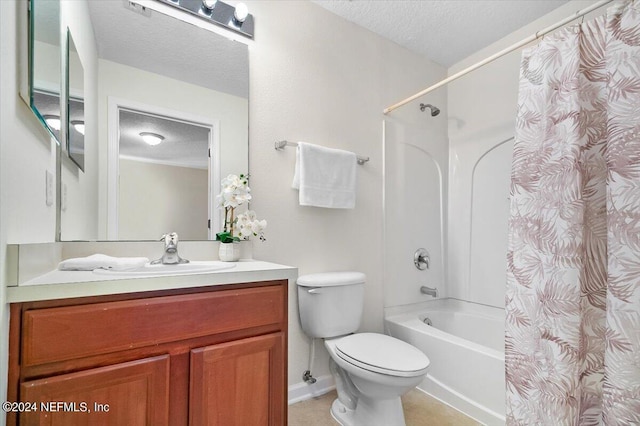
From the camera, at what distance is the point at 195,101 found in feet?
5.24

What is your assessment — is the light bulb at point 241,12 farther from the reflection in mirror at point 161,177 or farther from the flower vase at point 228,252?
the flower vase at point 228,252

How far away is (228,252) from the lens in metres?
1.53

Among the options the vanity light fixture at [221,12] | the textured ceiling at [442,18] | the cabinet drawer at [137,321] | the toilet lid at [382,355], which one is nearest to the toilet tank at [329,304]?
the toilet lid at [382,355]

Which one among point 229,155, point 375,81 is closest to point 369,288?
point 229,155

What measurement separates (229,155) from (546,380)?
1728 mm

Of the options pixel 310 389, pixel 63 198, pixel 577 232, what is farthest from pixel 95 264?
pixel 577 232

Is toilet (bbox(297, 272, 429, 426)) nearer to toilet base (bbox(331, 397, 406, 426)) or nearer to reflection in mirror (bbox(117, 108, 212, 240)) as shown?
toilet base (bbox(331, 397, 406, 426))

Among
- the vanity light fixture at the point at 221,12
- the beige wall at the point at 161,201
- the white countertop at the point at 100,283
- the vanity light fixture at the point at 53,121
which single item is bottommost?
the white countertop at the point at 100,283

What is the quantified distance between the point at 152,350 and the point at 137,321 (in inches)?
4.2

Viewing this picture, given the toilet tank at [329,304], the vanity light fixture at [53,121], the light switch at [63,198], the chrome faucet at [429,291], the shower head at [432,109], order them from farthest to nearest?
1. the shower head at [432,109]
2. the chrome faucet at [429,291]
3. the toilet tank at [329,304]
4. the light switch at [63,198]
5. the vanity light fixture at [53,121]

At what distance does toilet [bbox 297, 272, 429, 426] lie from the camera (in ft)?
4.61

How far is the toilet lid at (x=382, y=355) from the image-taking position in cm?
138

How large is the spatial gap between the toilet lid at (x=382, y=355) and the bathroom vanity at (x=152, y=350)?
449mm

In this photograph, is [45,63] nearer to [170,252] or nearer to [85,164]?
[85,164]
